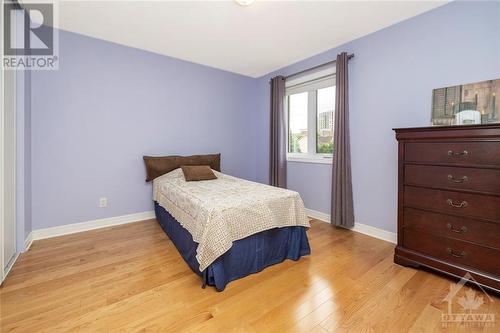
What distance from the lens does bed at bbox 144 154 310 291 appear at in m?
1.64

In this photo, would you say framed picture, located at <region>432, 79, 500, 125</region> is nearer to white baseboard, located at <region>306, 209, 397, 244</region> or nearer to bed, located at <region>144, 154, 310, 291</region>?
white baseboard, located at <region>306, 209, 397, 244</region>

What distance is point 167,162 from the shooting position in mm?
3232

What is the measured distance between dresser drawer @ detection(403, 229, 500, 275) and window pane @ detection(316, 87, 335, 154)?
159 centimetres

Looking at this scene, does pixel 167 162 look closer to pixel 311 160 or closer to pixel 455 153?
pixel 311 160

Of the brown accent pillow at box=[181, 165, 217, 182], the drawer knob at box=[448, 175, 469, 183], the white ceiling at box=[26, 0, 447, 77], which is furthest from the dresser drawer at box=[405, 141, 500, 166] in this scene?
the brown accent pillow at box=[181, 165, 217, 182]

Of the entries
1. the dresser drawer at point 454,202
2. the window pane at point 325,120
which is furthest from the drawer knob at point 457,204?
the window pane at point 325,120

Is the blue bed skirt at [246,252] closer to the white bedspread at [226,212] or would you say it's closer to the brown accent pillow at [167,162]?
the white bedspread at [226,212]

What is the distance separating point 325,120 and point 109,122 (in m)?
2.96

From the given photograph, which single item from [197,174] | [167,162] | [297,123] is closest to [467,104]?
[297,123]

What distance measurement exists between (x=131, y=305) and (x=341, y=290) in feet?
4.80

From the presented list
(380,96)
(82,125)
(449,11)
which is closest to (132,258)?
(82,125)

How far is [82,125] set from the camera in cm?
275

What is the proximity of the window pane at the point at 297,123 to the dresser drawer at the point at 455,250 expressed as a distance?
78.8 inches

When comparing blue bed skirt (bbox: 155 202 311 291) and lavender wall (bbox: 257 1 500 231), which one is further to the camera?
lavender wall (bbox: 257 1 500 231)
